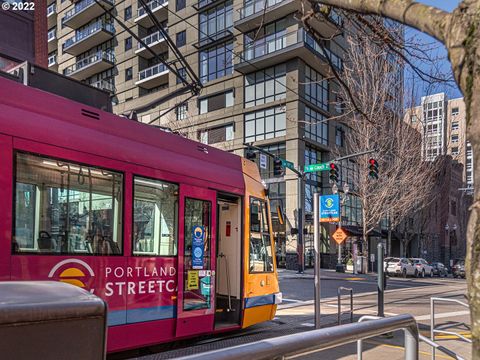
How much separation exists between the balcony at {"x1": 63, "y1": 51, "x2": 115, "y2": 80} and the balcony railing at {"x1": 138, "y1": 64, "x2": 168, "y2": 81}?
510 centimetres

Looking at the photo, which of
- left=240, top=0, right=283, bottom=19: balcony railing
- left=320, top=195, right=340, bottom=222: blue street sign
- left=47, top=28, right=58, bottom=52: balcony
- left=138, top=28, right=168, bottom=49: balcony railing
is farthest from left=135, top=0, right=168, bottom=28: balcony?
left=320, top=195, right=340, bottom=222: blue street sign

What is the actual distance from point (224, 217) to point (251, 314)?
1835mm

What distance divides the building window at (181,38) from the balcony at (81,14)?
9.42 metres

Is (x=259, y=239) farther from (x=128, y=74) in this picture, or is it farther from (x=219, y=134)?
(x=128, y=74)

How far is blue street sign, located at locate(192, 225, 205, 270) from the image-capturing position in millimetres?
6969

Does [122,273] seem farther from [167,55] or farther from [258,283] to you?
[167,55]

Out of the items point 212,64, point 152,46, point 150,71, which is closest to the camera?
point 212,64

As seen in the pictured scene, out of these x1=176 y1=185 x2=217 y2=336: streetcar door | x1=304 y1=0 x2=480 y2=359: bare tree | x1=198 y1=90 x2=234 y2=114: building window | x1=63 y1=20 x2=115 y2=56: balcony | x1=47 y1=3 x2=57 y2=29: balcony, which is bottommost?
x1=176 y1=185 x2=217 y2=336: streetcar door

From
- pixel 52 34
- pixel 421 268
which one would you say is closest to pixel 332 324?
pixel 421 268

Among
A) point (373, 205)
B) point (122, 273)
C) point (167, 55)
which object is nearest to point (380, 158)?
point (373, 205)

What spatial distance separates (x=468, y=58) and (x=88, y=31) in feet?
169

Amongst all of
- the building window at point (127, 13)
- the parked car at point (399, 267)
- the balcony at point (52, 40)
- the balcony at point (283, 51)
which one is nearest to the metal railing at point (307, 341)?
the balcony at point (283, 51)

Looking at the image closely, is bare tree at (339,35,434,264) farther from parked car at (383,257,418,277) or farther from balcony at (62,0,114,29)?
balcony at (62,0,114,29)

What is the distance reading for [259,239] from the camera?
873 cm
